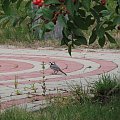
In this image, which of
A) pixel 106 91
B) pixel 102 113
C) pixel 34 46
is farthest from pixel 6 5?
pixel 34 46

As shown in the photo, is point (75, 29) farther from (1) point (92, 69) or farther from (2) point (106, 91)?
(1) point (92, 69)

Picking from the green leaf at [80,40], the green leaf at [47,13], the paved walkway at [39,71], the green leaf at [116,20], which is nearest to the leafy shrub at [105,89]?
the paved walkway at [39,71]

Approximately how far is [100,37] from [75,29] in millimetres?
141

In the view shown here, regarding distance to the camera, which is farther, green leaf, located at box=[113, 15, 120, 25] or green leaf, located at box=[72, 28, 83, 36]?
green leaf, located at box=[72, 28, 83, 36]

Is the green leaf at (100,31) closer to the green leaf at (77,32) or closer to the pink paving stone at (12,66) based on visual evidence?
the green leaf at (77,32)

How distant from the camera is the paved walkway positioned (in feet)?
18.7

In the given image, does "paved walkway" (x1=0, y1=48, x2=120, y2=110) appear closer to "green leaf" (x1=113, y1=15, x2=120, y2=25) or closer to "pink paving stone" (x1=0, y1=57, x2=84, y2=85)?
"pink paving stone" (x1=0, y1=57, x2=84, y2=85)

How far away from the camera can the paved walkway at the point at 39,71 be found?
5.69m

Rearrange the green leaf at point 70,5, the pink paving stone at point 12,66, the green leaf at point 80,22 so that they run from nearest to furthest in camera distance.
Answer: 1. the green leaf at point 70,5
2. the green leaf at point 80,22
3. the pink paving stone at point 12,66

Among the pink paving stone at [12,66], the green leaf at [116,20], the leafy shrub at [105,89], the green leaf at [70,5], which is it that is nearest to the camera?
the green leaf at [70,5]

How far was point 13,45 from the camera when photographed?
529 inches

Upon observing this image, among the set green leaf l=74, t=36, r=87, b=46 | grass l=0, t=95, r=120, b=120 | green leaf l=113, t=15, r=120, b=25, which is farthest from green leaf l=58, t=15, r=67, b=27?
grass l=0, t=95, r=120, b=120

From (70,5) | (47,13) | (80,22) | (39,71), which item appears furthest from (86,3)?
(39,71)

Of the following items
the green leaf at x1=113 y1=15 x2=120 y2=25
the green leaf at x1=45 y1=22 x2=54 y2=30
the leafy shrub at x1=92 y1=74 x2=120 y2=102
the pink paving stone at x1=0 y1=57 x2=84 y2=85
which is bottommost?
the pink paving stone at x1=0 y1=57 x2=84 y2=85
